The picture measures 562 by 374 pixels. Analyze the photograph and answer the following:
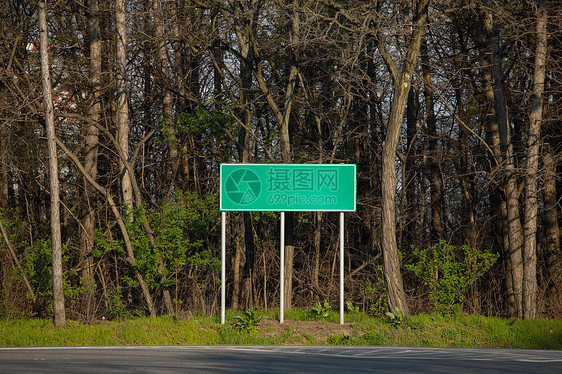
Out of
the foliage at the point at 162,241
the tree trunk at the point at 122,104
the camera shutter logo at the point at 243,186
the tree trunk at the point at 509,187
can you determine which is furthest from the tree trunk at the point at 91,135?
the tree trunk at the point at 509,187

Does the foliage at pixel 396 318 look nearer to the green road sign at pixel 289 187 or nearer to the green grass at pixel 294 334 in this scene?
the green grass at pixel 294 334

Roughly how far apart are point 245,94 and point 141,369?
12142 mm

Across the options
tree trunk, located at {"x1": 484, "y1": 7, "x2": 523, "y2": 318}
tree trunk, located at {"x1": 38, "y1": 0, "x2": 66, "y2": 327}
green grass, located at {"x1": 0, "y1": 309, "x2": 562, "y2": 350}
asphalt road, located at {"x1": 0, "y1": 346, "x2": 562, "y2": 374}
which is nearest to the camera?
asphalt road, located at {"x1": 0, "y1": 346, "x2": 562, "y2": 374}

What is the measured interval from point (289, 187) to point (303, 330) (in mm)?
3198

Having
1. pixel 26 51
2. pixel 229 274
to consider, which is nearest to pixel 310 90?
pixel 229 274

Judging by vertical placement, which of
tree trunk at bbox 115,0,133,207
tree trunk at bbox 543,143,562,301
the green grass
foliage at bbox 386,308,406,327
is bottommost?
the green grass

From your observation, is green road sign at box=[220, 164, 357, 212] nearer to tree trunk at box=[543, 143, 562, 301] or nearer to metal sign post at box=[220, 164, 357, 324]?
metal sign post at box=[220, 164, 357, 324]

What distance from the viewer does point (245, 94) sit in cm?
2028

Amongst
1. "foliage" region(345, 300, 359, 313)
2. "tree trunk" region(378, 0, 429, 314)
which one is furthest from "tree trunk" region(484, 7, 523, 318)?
"foliage" region(345, 300, 359, 313)

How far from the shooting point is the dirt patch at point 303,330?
13.5 metres

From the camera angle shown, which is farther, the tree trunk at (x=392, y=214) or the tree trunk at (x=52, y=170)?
the tree trunk at (x=392, y=214)

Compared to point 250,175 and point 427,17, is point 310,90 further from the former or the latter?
point 250,175

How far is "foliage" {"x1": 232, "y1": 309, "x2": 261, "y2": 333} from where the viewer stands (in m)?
13.8

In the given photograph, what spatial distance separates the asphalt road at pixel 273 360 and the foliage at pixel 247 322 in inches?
48.5
